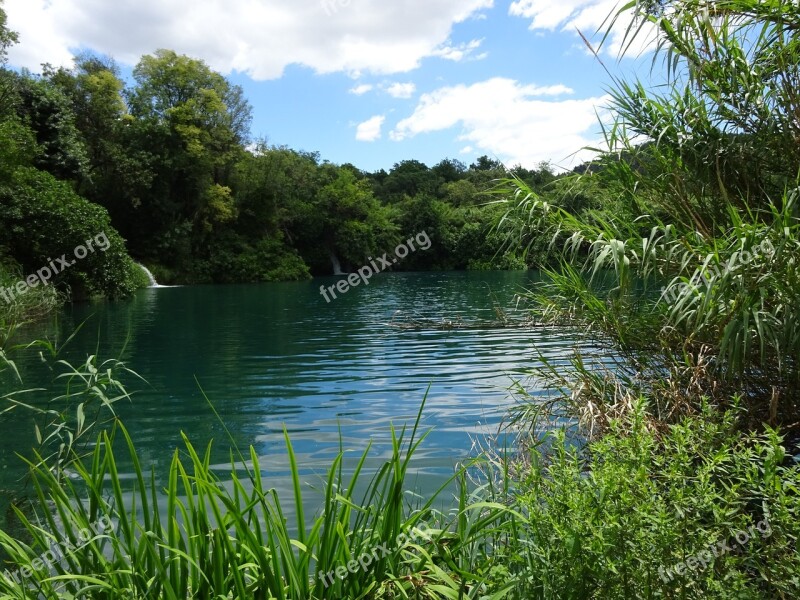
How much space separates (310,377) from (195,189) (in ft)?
118

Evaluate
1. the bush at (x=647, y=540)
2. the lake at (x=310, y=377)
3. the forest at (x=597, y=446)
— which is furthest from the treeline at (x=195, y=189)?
the bush at (x=647, y=540)

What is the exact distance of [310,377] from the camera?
33.3 ft

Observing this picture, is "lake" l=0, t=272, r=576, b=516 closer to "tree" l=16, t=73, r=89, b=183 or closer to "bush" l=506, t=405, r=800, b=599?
"bush" l=506, t=405, r=800, b=599

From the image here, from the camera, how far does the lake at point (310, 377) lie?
21.0 ft

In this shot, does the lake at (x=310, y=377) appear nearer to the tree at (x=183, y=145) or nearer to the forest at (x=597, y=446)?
the forest at (x=597, y=446)

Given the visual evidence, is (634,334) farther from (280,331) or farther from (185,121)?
(185,121)

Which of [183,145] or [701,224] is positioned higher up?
[183,145]

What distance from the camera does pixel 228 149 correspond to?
4594cm

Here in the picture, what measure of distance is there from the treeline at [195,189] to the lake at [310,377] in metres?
10.8

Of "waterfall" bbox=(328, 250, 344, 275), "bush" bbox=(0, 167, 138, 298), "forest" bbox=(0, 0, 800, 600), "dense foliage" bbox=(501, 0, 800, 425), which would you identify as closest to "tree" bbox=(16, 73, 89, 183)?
"bush" bbox=(0, 167, 138, 298)

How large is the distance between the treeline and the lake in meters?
10.8

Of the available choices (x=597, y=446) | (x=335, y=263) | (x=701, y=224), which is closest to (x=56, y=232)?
(x=701, y=224)

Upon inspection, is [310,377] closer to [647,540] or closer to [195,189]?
[647,540]

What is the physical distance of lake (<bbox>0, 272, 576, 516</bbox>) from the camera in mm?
6406
